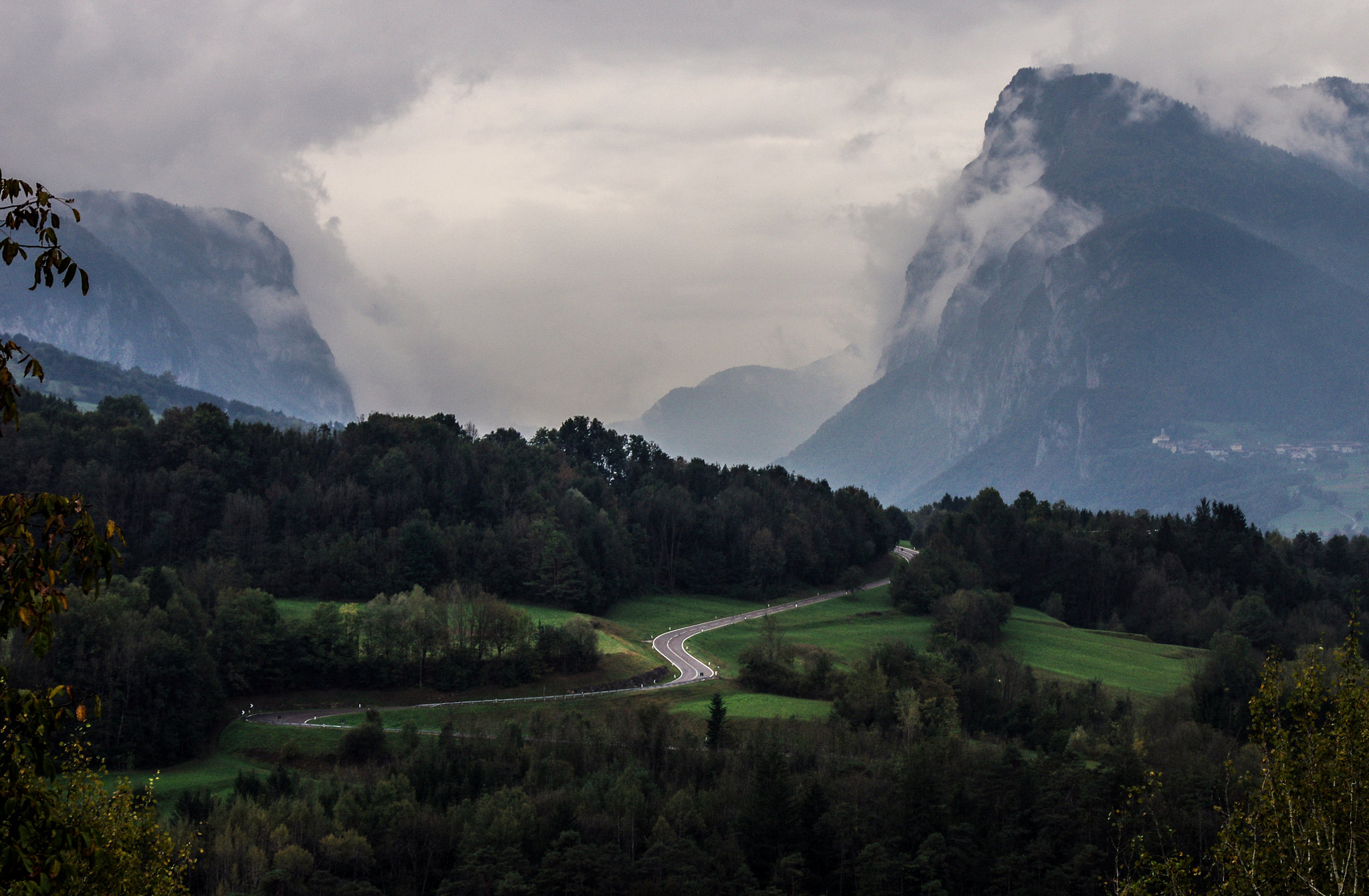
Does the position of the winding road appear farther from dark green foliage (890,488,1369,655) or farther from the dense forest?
dark green foliage (890,488,1369,655)

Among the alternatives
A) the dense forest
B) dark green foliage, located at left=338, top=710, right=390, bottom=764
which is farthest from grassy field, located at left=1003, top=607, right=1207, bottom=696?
dark green foliage, located at left=338, top=710, right=390, bottom=764

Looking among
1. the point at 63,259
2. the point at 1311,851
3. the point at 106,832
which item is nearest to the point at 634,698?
the point at 106,832

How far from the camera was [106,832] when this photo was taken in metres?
29.8

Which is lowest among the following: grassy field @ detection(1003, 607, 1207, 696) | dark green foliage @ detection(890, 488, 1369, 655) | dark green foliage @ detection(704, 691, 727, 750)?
dark green foliage @ detection(704, 691, 727, 750)

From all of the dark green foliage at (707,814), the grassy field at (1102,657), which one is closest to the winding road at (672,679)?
the dark green foliage at (707,814)

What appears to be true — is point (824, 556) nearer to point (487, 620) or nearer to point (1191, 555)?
point (1191, 555)

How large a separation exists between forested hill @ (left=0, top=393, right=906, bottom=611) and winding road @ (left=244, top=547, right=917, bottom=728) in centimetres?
1358

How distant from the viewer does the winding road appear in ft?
316

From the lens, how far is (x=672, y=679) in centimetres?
10888

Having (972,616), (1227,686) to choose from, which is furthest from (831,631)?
(1227,686)

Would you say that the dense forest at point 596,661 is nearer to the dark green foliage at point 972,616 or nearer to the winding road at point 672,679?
the dark green foliage at point 972,616

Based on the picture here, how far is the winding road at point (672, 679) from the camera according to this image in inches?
3792

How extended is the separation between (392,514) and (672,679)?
56.9m

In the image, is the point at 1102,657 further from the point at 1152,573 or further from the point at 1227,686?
the point at 1152,573
